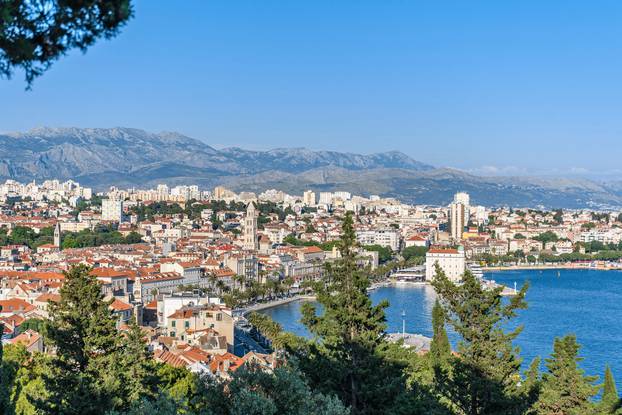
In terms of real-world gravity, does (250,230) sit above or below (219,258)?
above

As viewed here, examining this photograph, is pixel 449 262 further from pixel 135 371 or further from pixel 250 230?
pixel 135 371

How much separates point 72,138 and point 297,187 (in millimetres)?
56885

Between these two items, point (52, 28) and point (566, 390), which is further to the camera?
point (566, 390)

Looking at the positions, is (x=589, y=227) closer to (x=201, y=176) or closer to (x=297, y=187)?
(x=297, y=187)

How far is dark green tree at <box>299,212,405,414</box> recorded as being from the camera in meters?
4.58

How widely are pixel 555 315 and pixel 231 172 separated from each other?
11962 cm

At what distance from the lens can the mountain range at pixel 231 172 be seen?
359 ft

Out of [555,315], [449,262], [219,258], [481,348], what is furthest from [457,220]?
[481,348]

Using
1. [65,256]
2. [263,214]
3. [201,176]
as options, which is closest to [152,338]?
[65,256]

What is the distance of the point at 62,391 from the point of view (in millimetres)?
4578

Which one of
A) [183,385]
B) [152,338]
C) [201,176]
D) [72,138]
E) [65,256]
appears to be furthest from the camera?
[72,138]

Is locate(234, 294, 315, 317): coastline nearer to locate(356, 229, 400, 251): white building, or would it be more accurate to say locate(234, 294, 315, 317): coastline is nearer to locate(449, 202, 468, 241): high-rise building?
locate(356, 229, 400, 251): white building

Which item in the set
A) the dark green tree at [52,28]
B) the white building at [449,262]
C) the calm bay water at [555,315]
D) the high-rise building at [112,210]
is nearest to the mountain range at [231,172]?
the high-rise building at [112,210]

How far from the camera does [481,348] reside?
4.41m
